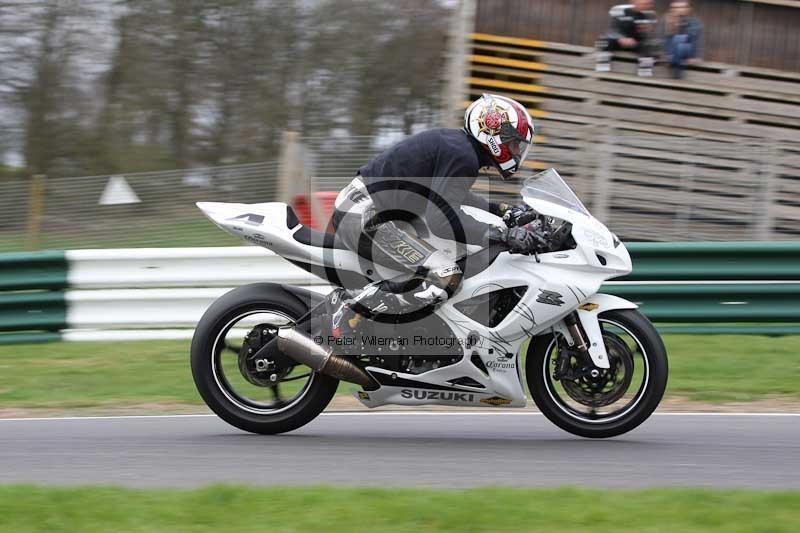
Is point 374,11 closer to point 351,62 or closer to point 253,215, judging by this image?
point 351,62

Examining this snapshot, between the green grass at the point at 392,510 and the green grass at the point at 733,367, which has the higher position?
the green grass at the point at 392,510

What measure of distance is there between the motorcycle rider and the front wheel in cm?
60

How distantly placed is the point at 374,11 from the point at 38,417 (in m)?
14.0

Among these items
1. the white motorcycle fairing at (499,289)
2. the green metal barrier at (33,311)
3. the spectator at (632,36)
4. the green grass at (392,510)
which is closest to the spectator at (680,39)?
the spectator at (632,36)

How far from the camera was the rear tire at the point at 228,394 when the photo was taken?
19.6 ft

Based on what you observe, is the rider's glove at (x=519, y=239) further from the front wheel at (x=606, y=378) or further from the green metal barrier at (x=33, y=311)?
the green metal barrier at (x=33, y=311)

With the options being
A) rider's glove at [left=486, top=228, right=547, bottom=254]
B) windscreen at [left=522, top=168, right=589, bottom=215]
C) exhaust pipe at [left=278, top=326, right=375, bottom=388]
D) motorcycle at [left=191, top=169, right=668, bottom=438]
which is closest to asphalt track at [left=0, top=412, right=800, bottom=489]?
motorcycle at [left=191, top=169, right=668, bottom=438]

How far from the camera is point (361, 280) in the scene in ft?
19.6

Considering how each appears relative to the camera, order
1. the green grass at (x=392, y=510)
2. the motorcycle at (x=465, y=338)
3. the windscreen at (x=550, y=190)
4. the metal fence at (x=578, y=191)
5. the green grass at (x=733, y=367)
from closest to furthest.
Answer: the green grass at (x=392, y=510), the motorcycle at (x=465, y=338), the windscreen at (x=550, y=190), the green grass at (x=733, y=367), the metal fence at (x=578, y=191)

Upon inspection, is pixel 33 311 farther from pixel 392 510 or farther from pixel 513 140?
pixel 392 510

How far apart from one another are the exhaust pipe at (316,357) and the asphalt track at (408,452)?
408 mm

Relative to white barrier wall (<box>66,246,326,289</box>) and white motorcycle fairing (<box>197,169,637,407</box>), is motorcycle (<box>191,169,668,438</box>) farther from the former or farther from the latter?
white barrier wall (<box>66,246,326,289</box>)

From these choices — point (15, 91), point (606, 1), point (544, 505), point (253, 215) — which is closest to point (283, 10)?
point (15, 91)

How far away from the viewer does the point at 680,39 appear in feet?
45.6
